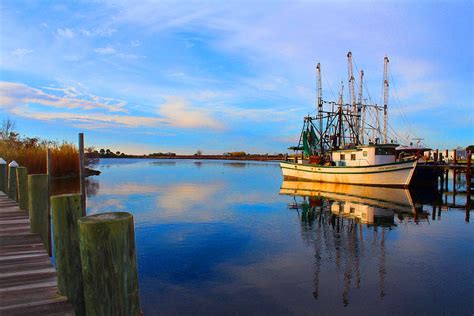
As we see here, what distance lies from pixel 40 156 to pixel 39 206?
2930 centimetres

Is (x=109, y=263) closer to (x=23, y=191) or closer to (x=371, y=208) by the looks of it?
(x=23, y=191)

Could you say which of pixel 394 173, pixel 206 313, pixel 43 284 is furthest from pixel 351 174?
pixel 43 284

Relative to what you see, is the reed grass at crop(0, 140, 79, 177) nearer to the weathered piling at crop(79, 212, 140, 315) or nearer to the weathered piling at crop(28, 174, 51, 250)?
the weathered piling at crop(28, 174, 51, 250)

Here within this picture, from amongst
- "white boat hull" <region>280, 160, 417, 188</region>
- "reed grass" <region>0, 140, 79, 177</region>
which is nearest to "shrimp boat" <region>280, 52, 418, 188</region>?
"white boat hull" <region>280, 160, 417, 188</region>

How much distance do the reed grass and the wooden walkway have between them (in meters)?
25.8

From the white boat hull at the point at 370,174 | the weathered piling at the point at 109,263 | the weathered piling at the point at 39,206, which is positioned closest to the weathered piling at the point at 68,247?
the weathered piling at the point at 109,263

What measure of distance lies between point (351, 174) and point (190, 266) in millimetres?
31606

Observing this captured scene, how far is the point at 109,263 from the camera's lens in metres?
3.71

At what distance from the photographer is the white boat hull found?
114 ft

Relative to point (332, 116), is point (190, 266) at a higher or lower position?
lower

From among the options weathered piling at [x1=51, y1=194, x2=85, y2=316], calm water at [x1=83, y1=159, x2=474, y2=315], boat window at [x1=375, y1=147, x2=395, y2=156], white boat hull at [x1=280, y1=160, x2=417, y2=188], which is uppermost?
boat window at [x1=375, y1=147, x2=395, y2=156]

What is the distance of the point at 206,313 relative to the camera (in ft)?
23.3

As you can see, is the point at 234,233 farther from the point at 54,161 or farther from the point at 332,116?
the point at 332,116

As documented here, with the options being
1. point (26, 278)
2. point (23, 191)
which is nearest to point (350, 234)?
point (26, 278)
